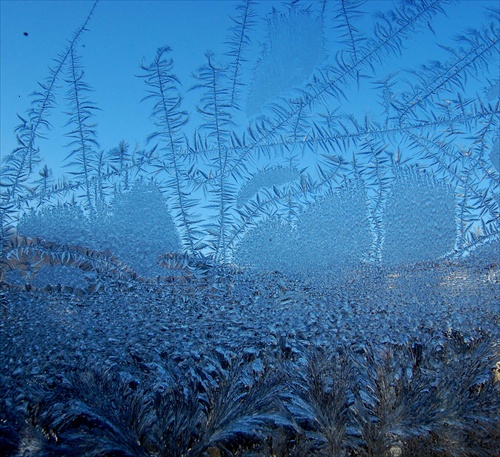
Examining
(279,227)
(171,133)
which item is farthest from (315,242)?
(171,133)

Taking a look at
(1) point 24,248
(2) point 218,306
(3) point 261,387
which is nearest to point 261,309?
(2) point 218,306

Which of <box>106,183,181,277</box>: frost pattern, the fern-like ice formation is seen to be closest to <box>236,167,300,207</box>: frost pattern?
the fern-like ice formation

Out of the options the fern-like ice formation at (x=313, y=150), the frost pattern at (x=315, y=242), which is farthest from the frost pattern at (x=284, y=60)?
the frost pattern at (x=315, y=242)

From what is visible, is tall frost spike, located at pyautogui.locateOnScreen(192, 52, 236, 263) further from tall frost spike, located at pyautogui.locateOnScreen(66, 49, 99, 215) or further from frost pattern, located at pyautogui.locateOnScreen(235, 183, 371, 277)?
tall frost spike, located at pyautogui.locateOnScreen(66, 49, 99, 215)

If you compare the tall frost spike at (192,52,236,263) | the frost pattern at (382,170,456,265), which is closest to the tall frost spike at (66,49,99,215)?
the tall frost spike at (192,52,236,263)

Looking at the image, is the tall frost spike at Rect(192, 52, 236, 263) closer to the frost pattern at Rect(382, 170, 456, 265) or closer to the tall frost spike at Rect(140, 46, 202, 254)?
the tall frost spike at Rect(140, 46, 202, 254)

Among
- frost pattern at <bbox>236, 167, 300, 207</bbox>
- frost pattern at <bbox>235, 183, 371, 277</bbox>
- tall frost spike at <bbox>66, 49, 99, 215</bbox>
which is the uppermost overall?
tall frost spike at <bbox>66, 49, 99, 215</bbox>

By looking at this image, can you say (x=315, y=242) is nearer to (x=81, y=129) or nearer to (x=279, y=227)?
(x=279, y=227)

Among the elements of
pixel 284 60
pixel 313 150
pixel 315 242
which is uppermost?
pixel 284 60

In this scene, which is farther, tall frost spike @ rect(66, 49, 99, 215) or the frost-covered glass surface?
tall frost spike @ rect(66, 49, 99, 215)

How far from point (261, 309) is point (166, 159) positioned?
0.24 m

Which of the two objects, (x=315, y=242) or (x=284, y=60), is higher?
(x=284, y=60)

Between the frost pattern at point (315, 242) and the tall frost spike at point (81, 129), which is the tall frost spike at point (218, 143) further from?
the tall frost spike at point (81, 129)

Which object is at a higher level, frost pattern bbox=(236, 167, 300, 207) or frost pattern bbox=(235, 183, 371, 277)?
frost pattern bbox=(236, 167, 300, 207)
